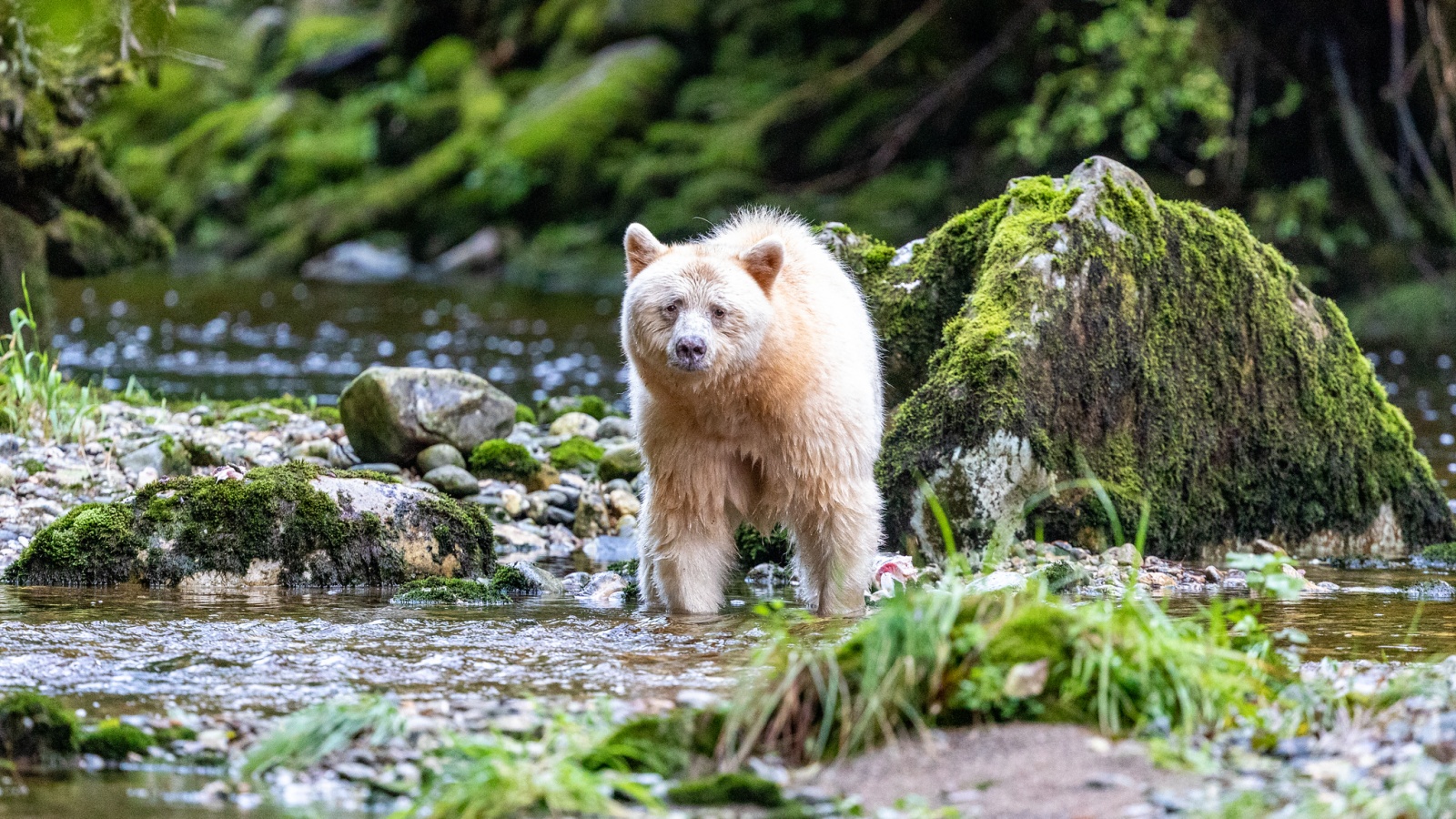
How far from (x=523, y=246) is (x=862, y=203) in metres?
7.80

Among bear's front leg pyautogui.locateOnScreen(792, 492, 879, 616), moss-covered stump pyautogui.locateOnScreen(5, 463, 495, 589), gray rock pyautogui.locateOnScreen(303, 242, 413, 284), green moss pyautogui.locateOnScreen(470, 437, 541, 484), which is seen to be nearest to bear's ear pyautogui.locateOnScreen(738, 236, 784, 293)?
bear's front leg pyautogui.locateOnScreen(792, 492, 879, 616)

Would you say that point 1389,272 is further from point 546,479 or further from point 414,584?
point 414,584

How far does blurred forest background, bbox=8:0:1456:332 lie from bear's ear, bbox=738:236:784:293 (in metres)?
3.30

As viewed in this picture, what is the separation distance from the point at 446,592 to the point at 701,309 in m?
1.86

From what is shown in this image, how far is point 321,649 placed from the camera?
5.69m

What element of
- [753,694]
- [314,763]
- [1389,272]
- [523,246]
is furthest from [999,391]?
[523,246]

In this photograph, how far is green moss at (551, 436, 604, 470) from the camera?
10.1 metres

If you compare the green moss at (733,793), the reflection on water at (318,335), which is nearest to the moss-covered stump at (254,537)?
the green moss at (733,793)

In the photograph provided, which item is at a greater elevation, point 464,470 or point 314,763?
point 464,470

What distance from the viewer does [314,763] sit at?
428 centimetres

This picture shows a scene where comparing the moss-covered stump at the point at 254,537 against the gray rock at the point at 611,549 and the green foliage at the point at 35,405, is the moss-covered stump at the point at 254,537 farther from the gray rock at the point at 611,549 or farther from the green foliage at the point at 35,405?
the green foliage at the point at 35,405

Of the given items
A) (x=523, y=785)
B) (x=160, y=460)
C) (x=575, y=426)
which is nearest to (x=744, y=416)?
(x=523, y=785)

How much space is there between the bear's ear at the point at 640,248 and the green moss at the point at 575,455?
11.3 feet

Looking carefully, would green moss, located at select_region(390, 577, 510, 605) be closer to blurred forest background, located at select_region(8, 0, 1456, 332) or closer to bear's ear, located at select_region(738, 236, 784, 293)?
bear's ear, located at select_region(738, 236, 784, 293)
